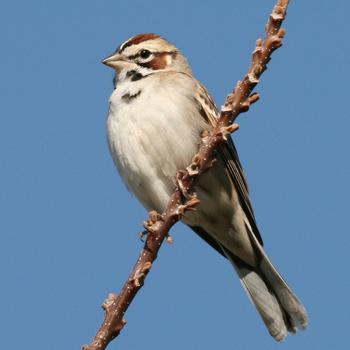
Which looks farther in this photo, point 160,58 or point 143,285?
point 160,58

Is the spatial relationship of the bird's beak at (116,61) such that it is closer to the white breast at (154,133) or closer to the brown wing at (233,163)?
the white breast at (154,133)

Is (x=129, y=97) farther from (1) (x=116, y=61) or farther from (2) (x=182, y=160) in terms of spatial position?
(2) (x=182, y=160)

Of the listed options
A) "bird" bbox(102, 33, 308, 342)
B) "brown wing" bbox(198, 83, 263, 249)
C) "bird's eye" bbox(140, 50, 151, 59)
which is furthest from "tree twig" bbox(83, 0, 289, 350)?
"bird's eye" bbox(140, 50, 151, 59)

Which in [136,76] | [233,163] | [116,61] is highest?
[116,61]

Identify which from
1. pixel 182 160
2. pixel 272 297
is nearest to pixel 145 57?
pixel 182 160

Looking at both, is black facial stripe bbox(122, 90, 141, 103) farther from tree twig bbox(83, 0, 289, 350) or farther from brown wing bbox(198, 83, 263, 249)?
tree twig bbox(83, 0, 289, 350)

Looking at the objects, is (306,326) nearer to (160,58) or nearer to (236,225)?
(236,225)

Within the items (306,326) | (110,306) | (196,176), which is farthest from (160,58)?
(110,306)
